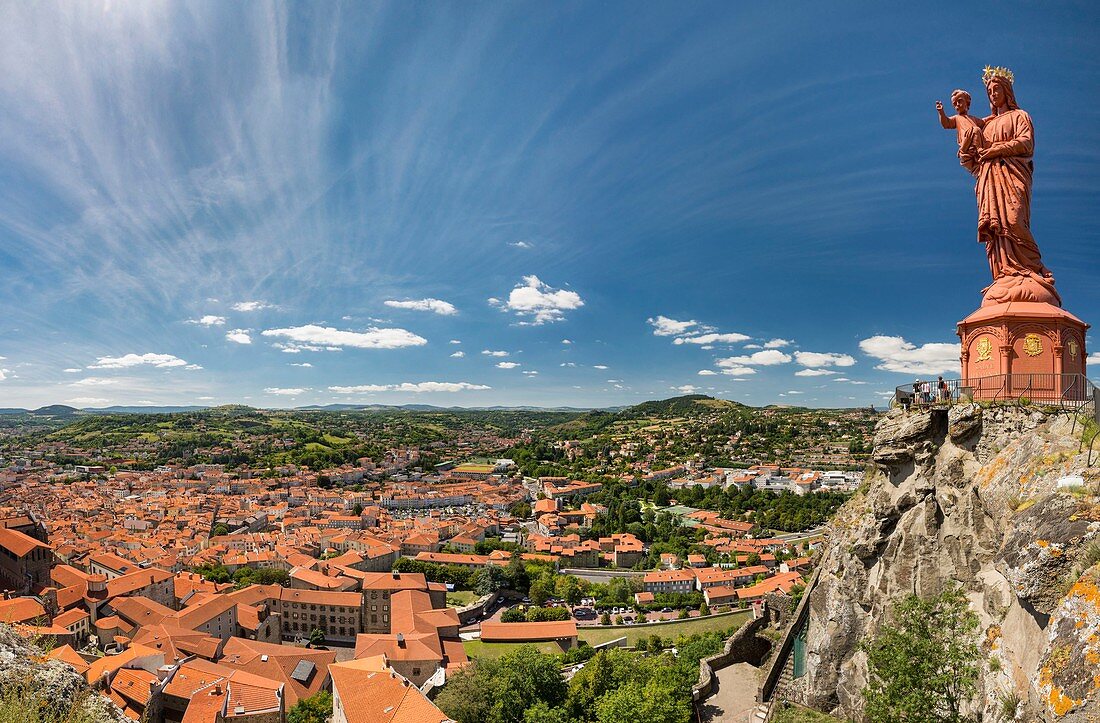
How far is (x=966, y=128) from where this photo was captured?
587 inches

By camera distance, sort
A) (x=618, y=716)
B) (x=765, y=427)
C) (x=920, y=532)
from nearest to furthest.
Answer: (x=920, y=532), (x=618, y=716), (x=765, y=427)

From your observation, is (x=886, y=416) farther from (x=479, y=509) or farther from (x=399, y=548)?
(x=479, y=509)

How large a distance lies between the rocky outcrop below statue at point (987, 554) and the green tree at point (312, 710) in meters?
18.9

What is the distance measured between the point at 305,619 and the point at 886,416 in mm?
39872

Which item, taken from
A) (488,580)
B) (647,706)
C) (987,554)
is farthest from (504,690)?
(488,580)

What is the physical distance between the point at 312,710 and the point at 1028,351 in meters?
27.7

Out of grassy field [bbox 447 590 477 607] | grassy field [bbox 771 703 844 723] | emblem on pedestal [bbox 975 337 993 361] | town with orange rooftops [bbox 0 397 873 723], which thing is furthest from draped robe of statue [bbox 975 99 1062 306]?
grassy field [bbox 447 590 477 607]

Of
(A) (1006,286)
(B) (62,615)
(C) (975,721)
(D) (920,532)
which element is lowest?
(B) (62,615)

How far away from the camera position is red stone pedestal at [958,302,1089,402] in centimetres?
1287

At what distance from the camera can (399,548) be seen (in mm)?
62250

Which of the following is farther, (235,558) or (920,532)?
(235,558)

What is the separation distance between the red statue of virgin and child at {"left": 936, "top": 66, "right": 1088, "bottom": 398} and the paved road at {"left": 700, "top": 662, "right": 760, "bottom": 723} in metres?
12.8

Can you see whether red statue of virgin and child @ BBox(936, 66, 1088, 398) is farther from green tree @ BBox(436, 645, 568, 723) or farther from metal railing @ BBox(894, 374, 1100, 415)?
green tree @ BBox(436, 645, 568, 723)

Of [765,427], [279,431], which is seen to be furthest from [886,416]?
[279,431]
